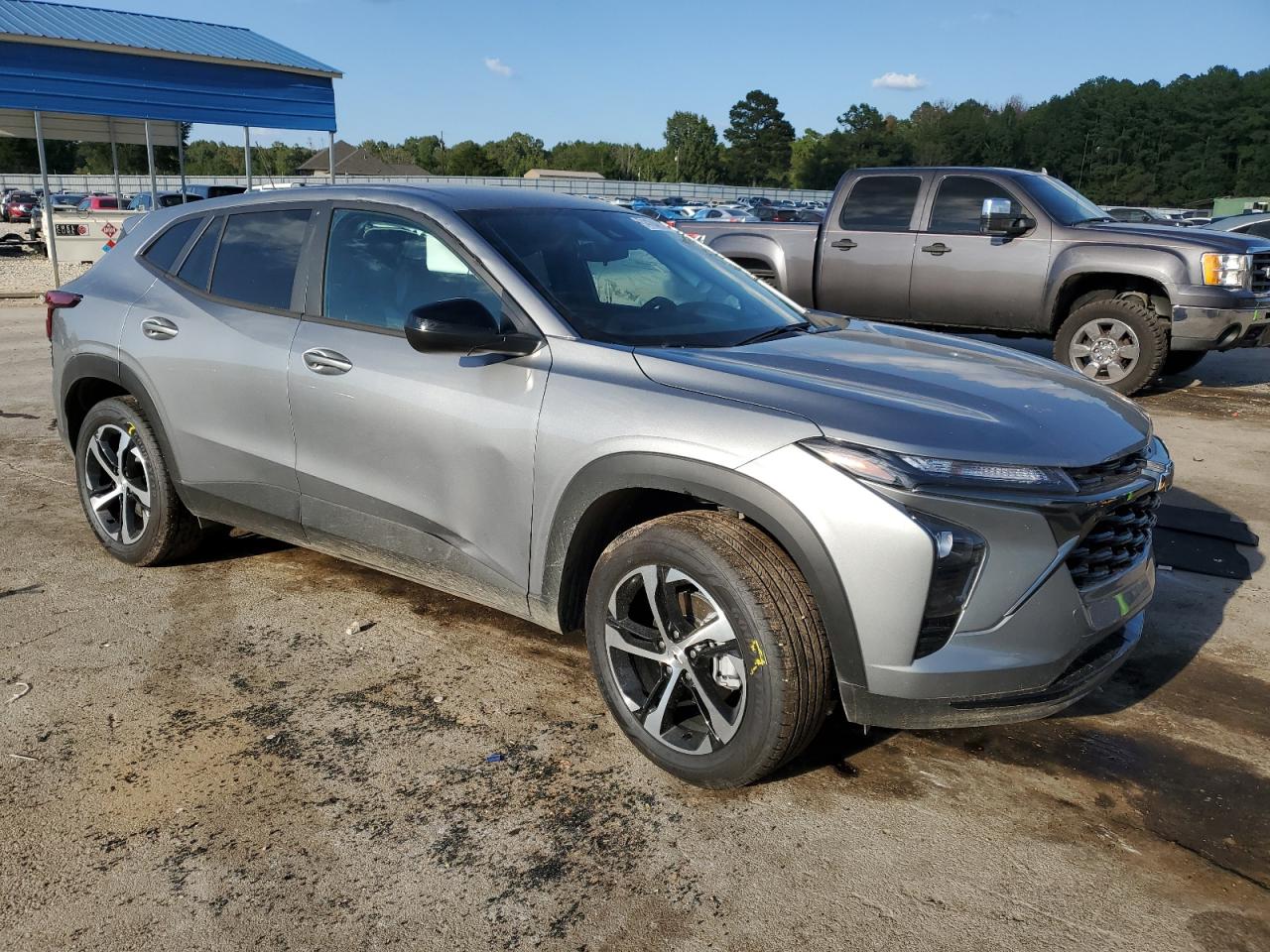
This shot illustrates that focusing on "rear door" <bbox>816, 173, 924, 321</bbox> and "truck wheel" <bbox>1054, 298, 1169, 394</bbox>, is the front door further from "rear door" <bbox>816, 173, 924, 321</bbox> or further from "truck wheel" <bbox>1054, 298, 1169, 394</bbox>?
"rear door" <bbox>816, 173, 924, 321</bbox>

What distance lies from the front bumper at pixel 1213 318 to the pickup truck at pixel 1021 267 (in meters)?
0.01

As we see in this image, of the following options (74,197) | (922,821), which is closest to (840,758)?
(922,821)

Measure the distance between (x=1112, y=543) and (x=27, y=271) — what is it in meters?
25.9

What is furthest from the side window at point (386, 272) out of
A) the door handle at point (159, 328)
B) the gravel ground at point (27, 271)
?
the gravel ground at point (27, 271)

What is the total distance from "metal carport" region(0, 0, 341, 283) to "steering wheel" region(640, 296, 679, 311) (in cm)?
1676

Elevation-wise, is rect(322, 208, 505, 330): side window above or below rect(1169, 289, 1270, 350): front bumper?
above

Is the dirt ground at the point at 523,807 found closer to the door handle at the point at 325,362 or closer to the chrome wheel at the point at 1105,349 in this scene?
the door handle at the point at 325,362

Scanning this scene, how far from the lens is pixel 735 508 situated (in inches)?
111

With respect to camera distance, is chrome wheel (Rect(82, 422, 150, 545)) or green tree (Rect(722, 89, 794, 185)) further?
green tree (Rect(722, 89, 794, 185))

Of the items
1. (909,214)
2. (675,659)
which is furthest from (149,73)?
(675,659)

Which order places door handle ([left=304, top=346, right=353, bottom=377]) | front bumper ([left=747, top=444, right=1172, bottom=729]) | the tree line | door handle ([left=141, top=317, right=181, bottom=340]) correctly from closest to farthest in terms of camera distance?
front bumper ([left=747, top=444, right=1172, bottom=729]), door handle ([left=304, top=346, right=353, bottom=377]), door handle ([left=141, top=317, right=181, bottom=340]), the tree line

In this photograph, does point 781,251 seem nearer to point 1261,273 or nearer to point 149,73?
point 1261,273

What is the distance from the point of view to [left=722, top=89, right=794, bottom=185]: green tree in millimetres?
132125

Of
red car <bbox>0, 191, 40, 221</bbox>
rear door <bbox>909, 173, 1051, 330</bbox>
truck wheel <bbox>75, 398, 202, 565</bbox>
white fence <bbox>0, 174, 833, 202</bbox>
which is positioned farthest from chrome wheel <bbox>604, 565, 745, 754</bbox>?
white fence <bbox>0, 174, 833, 202</bbox>
